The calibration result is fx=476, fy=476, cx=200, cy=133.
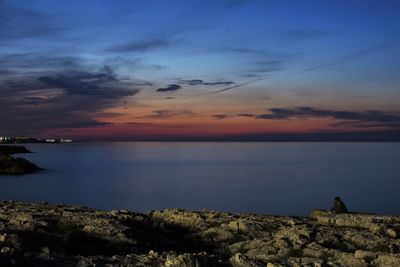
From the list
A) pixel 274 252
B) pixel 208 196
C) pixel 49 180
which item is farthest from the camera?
pixel 49 180

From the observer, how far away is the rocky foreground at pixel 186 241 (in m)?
10.2

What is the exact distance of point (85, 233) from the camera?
13586 mm

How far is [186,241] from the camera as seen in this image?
14602mm

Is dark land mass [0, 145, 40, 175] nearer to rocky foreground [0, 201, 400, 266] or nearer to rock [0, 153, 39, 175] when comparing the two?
rock [0, 153, 39, 175]

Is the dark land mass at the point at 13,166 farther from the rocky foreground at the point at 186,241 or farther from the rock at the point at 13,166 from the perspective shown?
the rocky foreground at the point at 186,241

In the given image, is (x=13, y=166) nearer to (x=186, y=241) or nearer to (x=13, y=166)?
(x=13, y=166)

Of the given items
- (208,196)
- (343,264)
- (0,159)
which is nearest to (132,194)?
(208,196)

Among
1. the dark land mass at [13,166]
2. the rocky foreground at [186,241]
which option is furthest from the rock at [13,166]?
the rocky foreground at [186,241]

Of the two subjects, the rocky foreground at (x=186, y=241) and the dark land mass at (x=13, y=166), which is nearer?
the rocky foreground at (x=186, y=241)

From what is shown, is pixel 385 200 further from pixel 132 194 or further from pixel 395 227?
pixel 395 227

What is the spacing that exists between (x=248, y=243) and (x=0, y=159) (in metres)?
82.0

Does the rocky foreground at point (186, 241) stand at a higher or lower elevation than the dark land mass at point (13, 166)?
higher

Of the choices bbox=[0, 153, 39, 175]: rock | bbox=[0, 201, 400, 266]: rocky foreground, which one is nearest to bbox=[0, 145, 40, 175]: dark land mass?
bbox=[0, 153, 39, 175]: rock

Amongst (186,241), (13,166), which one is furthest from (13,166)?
(186,241)
